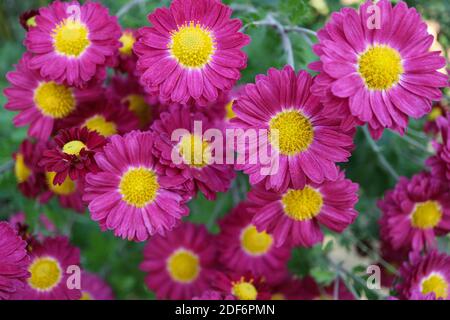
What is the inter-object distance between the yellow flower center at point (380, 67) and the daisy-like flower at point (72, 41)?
379mm

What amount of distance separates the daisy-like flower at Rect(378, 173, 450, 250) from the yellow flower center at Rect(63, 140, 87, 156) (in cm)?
55

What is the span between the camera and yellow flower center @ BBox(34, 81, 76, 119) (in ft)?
2.92

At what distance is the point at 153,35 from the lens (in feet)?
2.48

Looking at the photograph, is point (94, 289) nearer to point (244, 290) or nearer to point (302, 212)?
point (244, 290)

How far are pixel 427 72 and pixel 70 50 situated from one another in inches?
21.1

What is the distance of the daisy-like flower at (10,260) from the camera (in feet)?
2.34

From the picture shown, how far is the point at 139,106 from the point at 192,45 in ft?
0.80

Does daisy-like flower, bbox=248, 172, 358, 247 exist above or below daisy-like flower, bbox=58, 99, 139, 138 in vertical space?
below

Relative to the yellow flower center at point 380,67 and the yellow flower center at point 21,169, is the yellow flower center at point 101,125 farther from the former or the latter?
the yellow flower center at point 380,67

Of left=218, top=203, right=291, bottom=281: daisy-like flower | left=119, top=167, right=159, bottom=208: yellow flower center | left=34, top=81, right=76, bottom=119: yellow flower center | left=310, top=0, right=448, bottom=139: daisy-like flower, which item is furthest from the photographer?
left=218, top=203, right=291, bottom=281: daisy-like flower

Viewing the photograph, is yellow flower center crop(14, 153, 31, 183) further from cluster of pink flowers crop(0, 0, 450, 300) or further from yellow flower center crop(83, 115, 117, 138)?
yellow flower center crop(83, 115, 117, 138)

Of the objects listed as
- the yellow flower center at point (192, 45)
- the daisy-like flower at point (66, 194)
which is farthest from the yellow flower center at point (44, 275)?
the yellow flower center at point (192, 45)

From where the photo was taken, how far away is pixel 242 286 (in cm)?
89

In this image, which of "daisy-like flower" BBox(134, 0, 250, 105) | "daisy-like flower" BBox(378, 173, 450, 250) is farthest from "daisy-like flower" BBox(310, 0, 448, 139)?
"daisy-like flower" BBox(378, 173, 450, 250)
